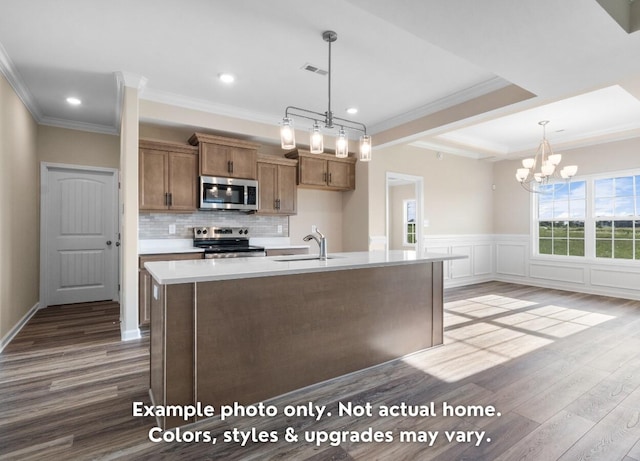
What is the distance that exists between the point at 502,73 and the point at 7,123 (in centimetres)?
454

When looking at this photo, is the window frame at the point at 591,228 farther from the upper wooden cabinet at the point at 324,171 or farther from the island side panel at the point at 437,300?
the island side panel at the point at 437,300

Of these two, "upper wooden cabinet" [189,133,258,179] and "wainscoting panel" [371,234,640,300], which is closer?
"upper wooden cabinet" [189,133,258,179]

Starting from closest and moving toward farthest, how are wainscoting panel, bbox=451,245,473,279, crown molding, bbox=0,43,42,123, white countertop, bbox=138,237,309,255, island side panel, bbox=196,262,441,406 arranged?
island side panel, bbox=196,262,441,406
crown molding, bbox=0,43,42,123
white countertop, bbox=138,237,309,255
wainscoting panel, bbox=451,245,473,279

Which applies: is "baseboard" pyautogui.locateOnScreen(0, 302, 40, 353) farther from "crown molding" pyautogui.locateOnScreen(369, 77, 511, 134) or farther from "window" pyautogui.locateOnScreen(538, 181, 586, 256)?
"window" pyautogui.locateOnScreen(538, 181, 586, 256)

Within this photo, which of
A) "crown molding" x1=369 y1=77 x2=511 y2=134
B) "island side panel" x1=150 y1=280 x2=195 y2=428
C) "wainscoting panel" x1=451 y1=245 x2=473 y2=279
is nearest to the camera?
"island side panel" x1=150 y1=280 x2=195 y2=428

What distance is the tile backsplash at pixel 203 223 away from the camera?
14.1 feet

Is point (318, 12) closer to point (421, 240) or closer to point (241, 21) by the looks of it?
point (241, 21)

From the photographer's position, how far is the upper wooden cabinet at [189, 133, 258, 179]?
424cm

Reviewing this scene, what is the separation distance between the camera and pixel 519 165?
22.9 feet

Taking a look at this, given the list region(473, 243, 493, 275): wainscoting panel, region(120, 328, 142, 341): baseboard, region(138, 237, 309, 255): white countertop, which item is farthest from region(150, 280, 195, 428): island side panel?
region(473, 243, 493, 275): wainscoting panel

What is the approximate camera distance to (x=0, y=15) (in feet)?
8.06

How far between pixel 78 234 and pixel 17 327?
69.5 inches

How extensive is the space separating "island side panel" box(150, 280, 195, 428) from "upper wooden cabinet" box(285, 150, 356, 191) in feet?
11.0

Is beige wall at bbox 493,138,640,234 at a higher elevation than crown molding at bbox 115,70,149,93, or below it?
below
